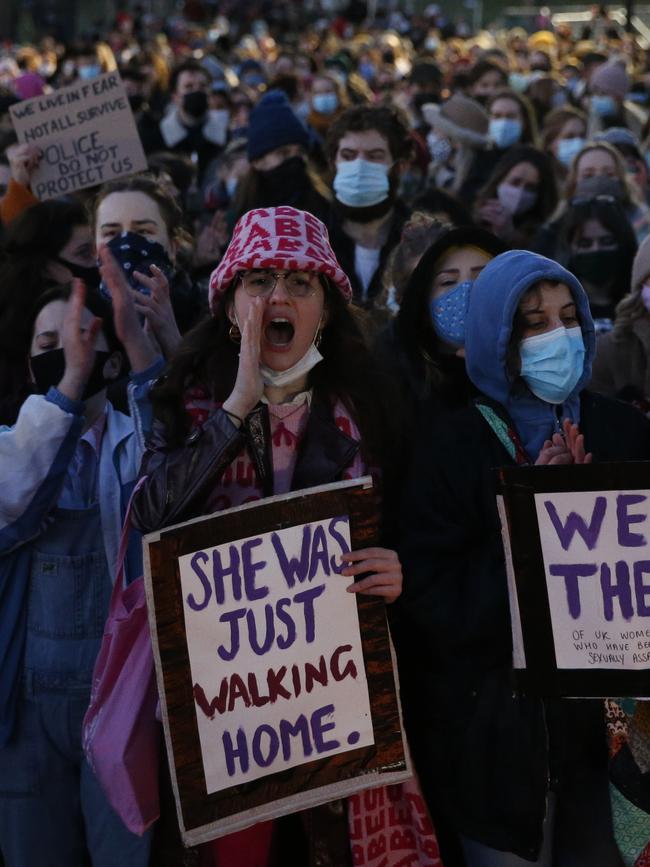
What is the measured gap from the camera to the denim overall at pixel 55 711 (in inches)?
121

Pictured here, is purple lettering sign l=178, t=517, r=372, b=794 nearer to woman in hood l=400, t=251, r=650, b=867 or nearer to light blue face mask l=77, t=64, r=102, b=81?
woman in hood l=400, t=251, r=650, b=867

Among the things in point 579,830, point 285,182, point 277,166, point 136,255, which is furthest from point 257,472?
point 277,166

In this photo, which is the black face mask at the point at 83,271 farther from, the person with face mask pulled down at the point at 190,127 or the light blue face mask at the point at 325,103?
the light blue face mask at the point at 325,103

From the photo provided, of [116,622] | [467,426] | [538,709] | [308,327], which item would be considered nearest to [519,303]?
[467,426]

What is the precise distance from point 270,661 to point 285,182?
397 cm

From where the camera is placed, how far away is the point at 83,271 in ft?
14.6

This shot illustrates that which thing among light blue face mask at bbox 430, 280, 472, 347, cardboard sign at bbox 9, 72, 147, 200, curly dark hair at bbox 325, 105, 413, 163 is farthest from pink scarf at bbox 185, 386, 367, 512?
curly dark hair at bbox 325, 105, 413, 163

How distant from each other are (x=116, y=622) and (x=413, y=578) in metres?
0.69

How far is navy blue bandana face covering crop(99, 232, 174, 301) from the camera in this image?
3.97 meters

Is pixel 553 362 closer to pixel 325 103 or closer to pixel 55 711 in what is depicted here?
pixel 55 711

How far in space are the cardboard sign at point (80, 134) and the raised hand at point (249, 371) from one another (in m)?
2.56

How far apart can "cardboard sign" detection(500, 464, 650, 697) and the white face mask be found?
0.58m

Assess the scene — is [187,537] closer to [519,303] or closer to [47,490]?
[47,490]

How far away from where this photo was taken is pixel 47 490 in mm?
3041
